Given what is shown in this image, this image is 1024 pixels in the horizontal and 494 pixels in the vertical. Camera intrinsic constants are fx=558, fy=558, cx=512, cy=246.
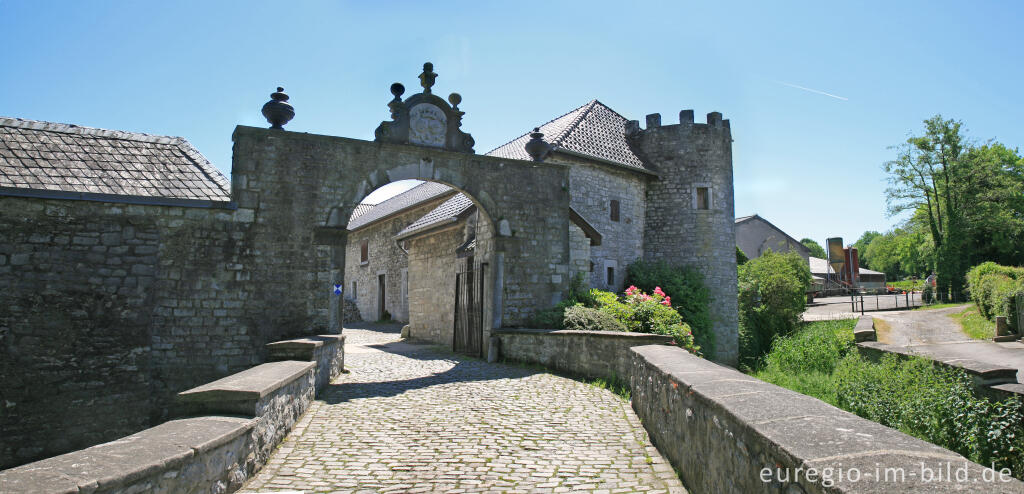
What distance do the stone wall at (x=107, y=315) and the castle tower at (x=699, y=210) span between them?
1334cm

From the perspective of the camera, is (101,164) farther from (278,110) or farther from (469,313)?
(469,313)

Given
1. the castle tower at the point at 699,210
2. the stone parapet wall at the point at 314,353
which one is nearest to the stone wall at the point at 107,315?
the stone parapet wall at the point at 314,353

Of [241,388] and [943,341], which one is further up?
[241,388]

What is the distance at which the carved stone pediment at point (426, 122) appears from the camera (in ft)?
33.0

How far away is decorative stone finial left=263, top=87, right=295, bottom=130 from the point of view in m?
9.13

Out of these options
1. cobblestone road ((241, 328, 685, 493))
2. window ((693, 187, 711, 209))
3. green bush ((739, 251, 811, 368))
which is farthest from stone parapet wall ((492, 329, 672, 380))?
green bush ((739, 251, 811, 368))

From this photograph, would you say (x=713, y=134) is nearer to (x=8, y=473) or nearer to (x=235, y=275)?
(x=235, y=275)

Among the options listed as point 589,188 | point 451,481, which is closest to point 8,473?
point 451,481

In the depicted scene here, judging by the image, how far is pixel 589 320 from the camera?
9.98 m

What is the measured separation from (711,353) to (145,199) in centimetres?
1565

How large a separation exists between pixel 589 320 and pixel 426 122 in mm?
4677

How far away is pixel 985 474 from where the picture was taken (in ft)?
5.48

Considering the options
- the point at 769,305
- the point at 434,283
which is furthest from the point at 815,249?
the point at 434,283

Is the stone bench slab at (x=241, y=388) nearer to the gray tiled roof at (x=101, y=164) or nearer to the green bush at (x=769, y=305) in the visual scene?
the gray tiled roof at (x=101, y=164)
